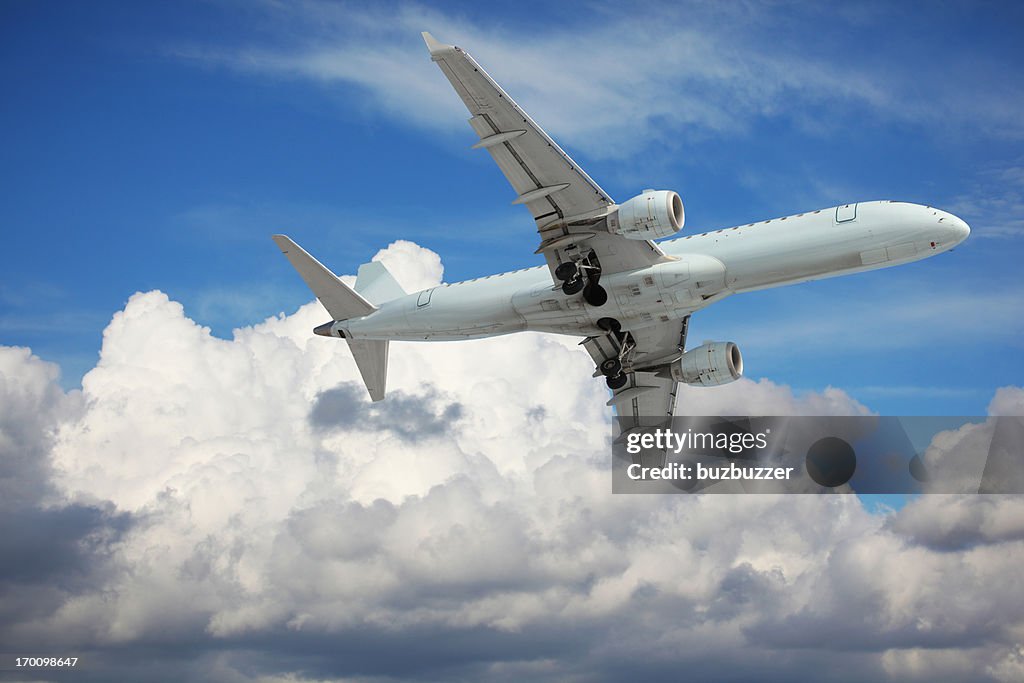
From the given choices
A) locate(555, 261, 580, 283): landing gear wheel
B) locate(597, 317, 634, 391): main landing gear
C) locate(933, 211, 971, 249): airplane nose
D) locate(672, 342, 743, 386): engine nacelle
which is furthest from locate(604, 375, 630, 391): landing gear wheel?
locate(933, 211, 971, 249): airplane nose

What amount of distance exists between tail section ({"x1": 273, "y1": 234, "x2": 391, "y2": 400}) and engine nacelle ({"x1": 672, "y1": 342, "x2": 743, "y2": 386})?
56.4ft

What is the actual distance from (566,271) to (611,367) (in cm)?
999

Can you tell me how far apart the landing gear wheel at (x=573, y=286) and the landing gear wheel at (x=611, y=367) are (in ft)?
28.5

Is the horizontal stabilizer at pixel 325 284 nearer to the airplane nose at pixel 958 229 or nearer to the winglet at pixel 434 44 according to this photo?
the winglet at pixel 434 44

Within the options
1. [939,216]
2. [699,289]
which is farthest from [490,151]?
[939,216]

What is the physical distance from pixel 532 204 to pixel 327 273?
14.7 metres

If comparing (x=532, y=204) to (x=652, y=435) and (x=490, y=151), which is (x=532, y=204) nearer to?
(x=490, y=151)

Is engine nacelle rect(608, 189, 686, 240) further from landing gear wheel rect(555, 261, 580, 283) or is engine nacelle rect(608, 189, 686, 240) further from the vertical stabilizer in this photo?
the vertical stabilizer

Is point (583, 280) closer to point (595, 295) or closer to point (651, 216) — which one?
point (595, 295)

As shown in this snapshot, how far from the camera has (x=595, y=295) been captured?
56.7 metres

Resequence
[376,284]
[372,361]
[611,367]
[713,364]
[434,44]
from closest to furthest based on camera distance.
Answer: [434,44]
[713,364]
[611,367]
[376,284]
[372,361]

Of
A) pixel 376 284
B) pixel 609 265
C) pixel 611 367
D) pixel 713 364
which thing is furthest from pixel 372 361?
pixel 713 364

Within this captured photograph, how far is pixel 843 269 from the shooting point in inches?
2072

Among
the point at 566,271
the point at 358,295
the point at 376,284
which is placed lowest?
the point at 566,271
